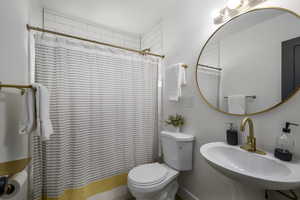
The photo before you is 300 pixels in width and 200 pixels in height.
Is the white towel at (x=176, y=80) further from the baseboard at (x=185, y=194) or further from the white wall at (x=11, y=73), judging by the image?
the white wall at (x=11, y=73)

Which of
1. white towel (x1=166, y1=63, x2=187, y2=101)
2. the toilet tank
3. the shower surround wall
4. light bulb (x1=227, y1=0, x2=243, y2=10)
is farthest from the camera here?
the shower surround wall

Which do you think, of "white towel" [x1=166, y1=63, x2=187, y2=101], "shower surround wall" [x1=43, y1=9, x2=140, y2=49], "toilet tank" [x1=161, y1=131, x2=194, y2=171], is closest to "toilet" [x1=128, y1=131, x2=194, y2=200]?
"toilet tank" [x1=161, y1=131, x2=194, y2=171]

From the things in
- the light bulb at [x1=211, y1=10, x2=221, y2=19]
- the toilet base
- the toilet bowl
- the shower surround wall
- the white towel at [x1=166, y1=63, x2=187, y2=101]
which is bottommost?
the toilet base

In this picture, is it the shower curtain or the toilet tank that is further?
the toilet tank

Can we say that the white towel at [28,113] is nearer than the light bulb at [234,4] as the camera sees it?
Yes

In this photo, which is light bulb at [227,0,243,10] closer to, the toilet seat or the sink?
the sink

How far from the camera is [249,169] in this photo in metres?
0.90

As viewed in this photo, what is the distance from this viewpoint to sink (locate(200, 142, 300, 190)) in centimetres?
60

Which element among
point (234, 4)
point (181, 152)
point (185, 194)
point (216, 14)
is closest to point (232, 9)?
point (234, 4)

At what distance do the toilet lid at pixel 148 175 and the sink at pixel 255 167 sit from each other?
58 cm

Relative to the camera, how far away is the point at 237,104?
3.54 ft

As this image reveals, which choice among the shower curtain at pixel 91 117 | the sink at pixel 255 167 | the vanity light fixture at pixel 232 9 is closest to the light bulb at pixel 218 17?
the vanity light fixture at pixel 232 9

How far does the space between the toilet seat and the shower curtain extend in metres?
0.34

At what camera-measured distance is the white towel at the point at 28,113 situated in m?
0.94
